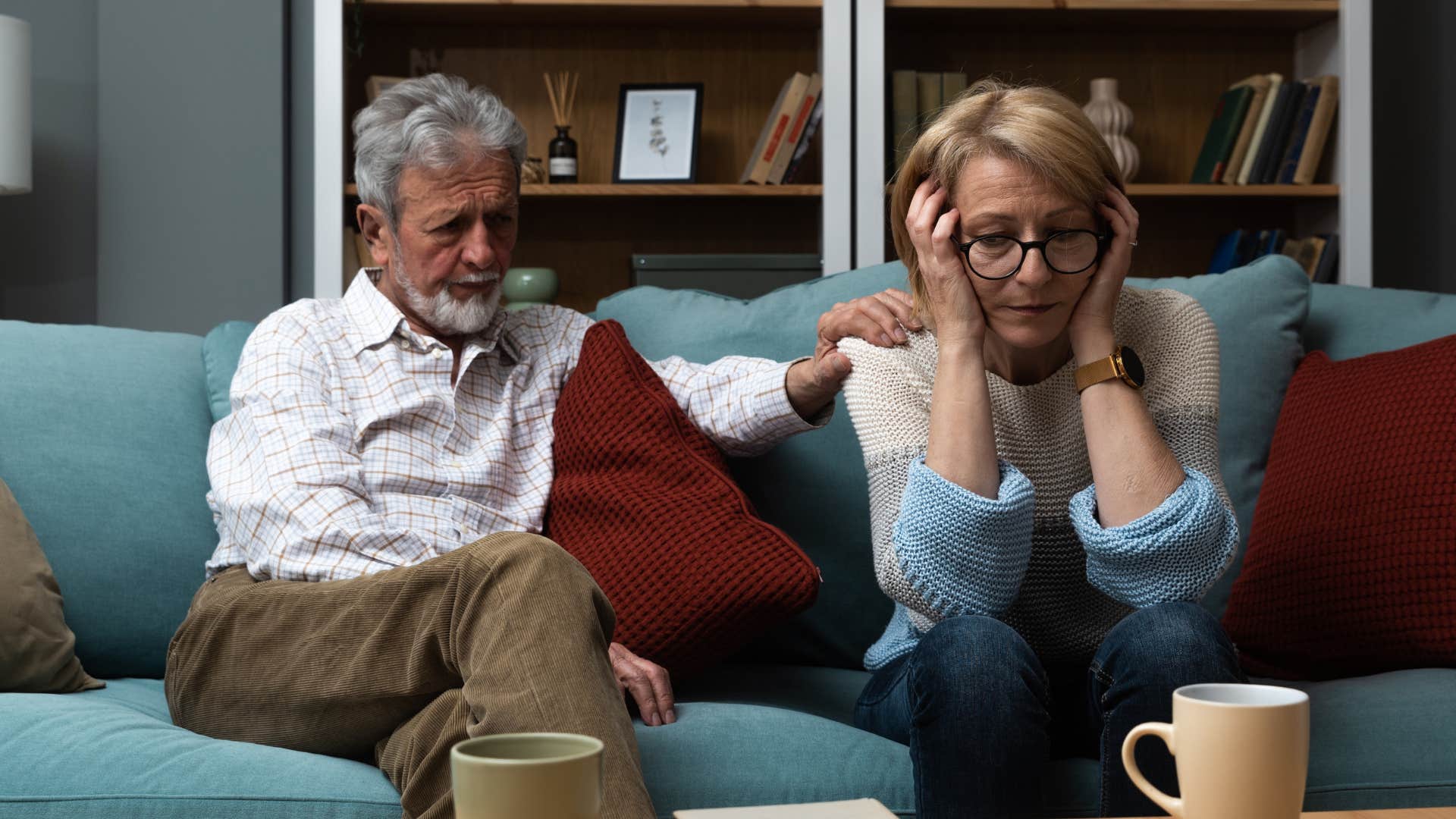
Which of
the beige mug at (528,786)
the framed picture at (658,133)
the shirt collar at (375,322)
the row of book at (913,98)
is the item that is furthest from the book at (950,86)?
the beige mug at (528,786)

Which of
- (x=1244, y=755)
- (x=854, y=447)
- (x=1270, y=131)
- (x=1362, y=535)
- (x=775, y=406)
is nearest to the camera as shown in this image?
(x=1244, y=755)

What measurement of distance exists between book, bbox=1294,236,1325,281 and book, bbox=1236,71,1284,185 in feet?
0.68

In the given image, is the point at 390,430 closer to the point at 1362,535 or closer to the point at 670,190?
the point at 1362,535

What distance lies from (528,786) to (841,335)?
3.63 feet

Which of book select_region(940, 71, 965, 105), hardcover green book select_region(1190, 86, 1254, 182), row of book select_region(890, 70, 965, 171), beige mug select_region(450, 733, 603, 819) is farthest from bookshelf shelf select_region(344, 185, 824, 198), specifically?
beige mug select_region(450, 733, 603, 819)

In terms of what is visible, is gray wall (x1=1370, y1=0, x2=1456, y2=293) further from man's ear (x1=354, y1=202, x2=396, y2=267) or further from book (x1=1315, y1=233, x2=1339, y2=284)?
man's ear (x1=354, y1=202, x2=396, y2=267)

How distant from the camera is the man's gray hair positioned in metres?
1.75

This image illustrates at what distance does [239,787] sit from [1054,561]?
869 mm

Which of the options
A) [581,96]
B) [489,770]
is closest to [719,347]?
[489,770]

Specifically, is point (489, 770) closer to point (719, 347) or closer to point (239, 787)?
point (239, 787)

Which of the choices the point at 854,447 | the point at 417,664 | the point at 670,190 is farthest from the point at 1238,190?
the point at 417,664

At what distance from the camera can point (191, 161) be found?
9.94 ft

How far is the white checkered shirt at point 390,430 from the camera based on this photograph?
1.52 metres

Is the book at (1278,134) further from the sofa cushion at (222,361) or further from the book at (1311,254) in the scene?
the sofa cushion at (222,361)
